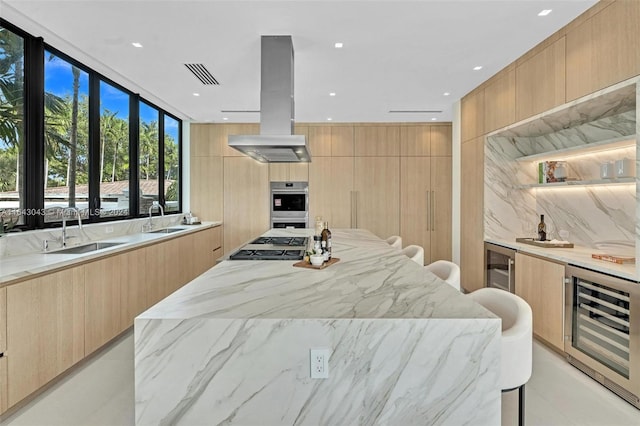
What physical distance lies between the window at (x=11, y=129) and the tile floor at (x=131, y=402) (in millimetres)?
1279

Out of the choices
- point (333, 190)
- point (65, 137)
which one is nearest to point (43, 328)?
point (65, 137)

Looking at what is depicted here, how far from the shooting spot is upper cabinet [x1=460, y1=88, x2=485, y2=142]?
13.0 feet

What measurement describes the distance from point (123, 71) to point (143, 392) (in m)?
3.45

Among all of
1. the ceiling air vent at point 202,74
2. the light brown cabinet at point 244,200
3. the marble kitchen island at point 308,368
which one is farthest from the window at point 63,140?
the marble kitchen island at point 308,368

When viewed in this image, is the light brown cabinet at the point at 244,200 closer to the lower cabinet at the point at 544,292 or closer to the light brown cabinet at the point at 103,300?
the light brown cabinet at the point at 103,300

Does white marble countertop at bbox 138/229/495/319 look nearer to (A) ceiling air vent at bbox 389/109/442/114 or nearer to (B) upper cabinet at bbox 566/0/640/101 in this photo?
(B) upper cabinet at bbox 566/0/640/101

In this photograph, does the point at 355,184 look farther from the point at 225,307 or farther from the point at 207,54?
the point at 225,307

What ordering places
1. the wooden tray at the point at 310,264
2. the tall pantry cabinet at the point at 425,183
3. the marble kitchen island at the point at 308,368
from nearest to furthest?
1. the marble kitchen island at the point at 308,368
2. the wooden tray at the point at 310,264
3. the tall pantry cabinet at the point at 425,183

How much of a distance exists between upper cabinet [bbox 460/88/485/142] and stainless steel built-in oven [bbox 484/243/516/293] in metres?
1.40

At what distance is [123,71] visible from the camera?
3480mm

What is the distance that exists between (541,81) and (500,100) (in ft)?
2.12

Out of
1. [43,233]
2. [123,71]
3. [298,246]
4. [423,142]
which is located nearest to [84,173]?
[43,233]

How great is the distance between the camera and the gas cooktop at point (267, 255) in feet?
7.55

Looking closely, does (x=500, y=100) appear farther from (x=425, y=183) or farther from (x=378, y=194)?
(x=378, y=194)
